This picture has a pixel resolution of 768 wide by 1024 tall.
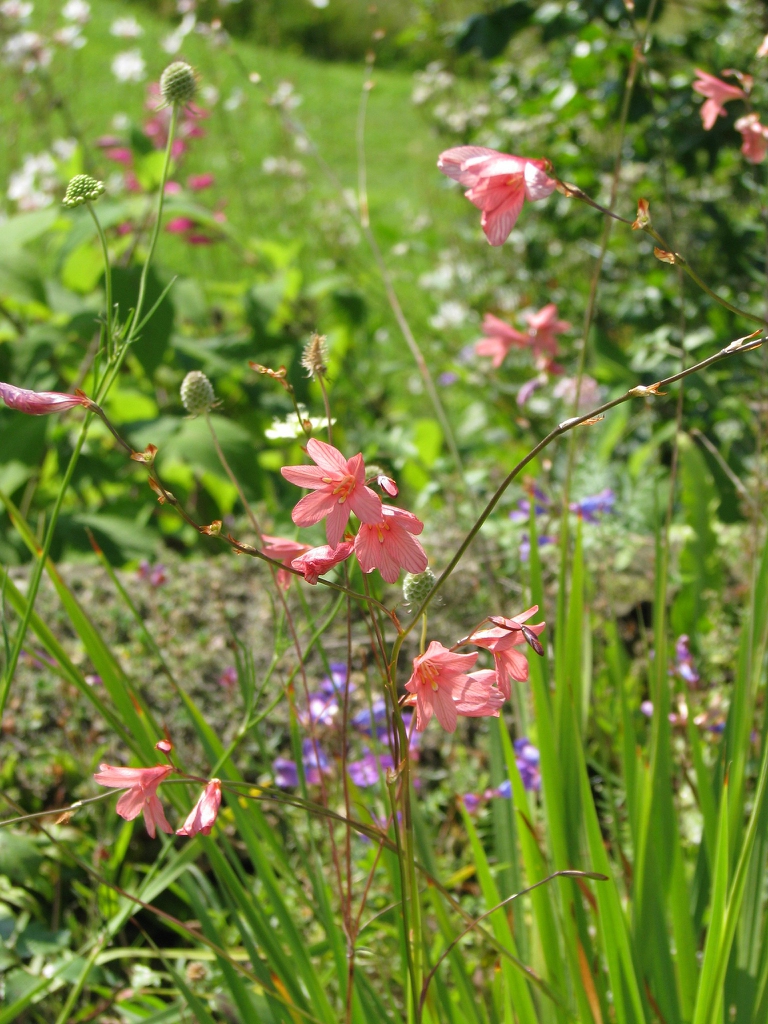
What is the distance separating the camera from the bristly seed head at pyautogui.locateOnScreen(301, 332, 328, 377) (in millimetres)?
707

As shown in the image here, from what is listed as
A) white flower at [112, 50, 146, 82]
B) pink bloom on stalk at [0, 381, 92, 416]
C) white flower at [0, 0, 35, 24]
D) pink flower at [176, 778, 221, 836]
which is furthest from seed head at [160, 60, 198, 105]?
white flower at [112, 50, 146, 82]

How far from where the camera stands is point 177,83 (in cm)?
93

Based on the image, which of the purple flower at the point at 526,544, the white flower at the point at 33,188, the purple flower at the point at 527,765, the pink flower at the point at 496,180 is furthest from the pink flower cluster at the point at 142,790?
the white flower at the point at 33,188

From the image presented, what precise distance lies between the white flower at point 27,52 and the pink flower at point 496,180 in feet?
8.44

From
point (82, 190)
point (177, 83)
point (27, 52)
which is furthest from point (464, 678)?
point (27, 52)

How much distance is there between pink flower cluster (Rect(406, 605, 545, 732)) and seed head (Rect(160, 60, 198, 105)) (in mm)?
629

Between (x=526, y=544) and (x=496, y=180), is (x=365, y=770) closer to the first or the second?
(x=526, y=544)

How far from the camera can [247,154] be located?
21.4ft

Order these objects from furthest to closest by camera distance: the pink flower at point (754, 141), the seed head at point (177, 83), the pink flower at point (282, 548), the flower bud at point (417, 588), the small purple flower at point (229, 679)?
the small purple flower at point (229, 679), the pink flower at point (754, 141), the seed head at point (177, 83), the pink flower at point (282, 548), the flower bud at point (417, 588)

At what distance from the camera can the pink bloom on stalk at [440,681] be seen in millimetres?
613

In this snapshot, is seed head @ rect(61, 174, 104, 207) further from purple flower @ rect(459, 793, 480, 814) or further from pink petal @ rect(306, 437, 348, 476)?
purple flower @ rect(459, 793, 480, 814)

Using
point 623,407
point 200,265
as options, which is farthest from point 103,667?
point 200,265

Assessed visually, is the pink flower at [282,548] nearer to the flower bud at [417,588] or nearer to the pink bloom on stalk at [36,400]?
the flower bud at [417,588]

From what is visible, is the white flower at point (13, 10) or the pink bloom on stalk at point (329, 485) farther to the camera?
the white flower at point (13, 10)
